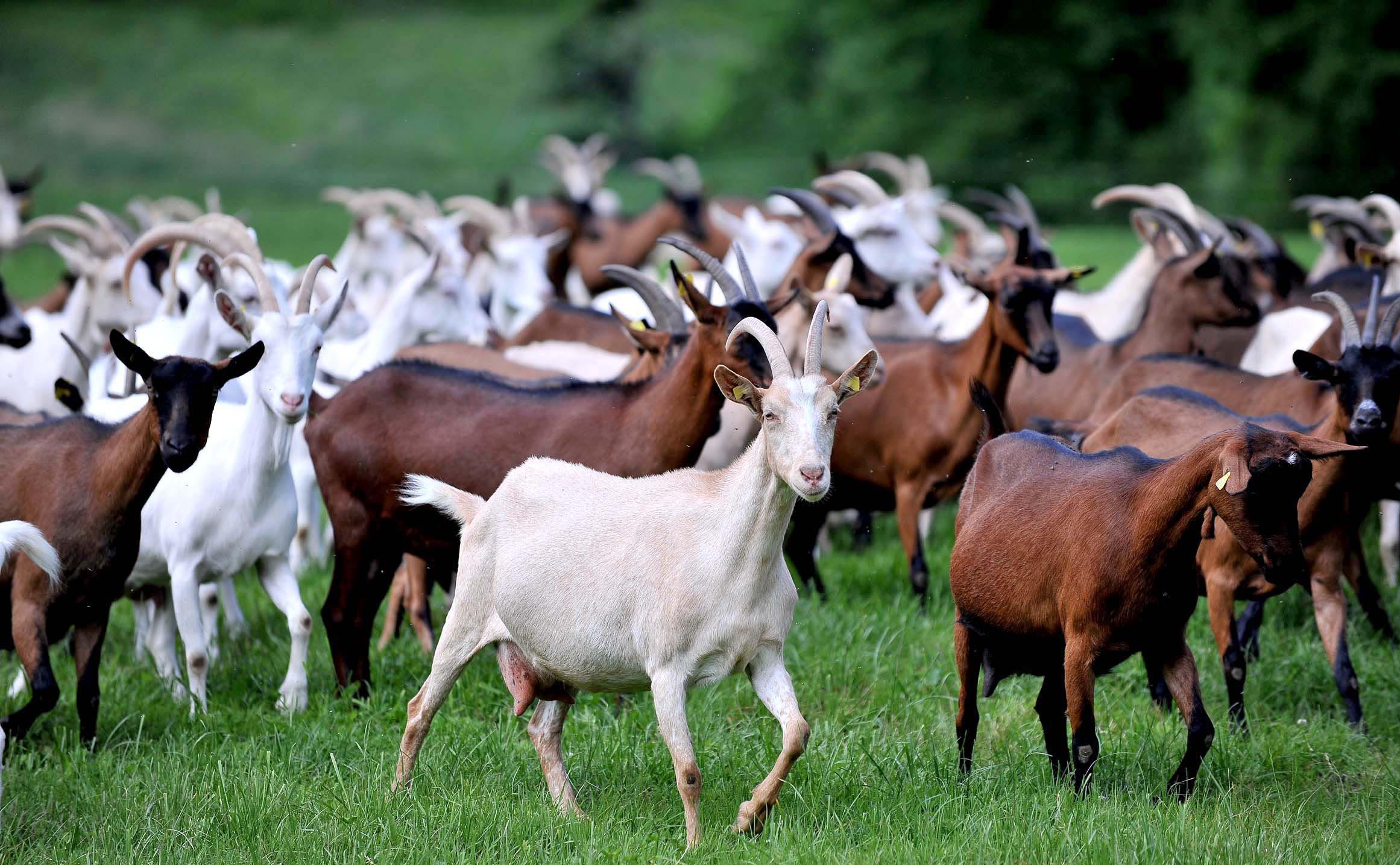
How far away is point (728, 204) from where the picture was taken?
66.9ft

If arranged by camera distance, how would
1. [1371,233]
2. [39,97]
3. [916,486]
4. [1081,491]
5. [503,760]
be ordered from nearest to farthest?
[1081,491]
[503,760]
[916,486]
[1371,233]
[39,97]

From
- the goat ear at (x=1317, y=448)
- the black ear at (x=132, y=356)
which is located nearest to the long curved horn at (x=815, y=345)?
the goat ear at (x=1317, y=448)

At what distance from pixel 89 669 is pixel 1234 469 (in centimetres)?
397

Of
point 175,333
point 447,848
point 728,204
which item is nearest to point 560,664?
point 447,848

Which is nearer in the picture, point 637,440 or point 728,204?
point 637,440

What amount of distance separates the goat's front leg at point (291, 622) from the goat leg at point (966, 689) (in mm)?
2542

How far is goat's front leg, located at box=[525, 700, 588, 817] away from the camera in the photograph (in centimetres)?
501

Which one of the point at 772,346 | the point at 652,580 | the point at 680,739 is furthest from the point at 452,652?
the point at 772,346

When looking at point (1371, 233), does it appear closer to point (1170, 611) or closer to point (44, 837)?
point (1170, 611)

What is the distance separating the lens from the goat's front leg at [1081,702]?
4660mm

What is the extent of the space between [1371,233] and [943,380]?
487 centimetres

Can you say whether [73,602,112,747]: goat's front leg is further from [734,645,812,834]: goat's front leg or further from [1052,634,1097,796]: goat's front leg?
[1052,634,1097,796]: goat's front leg

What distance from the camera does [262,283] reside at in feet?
21.7

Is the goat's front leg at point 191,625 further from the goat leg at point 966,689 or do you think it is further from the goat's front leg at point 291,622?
the goat leg at point 966,689
